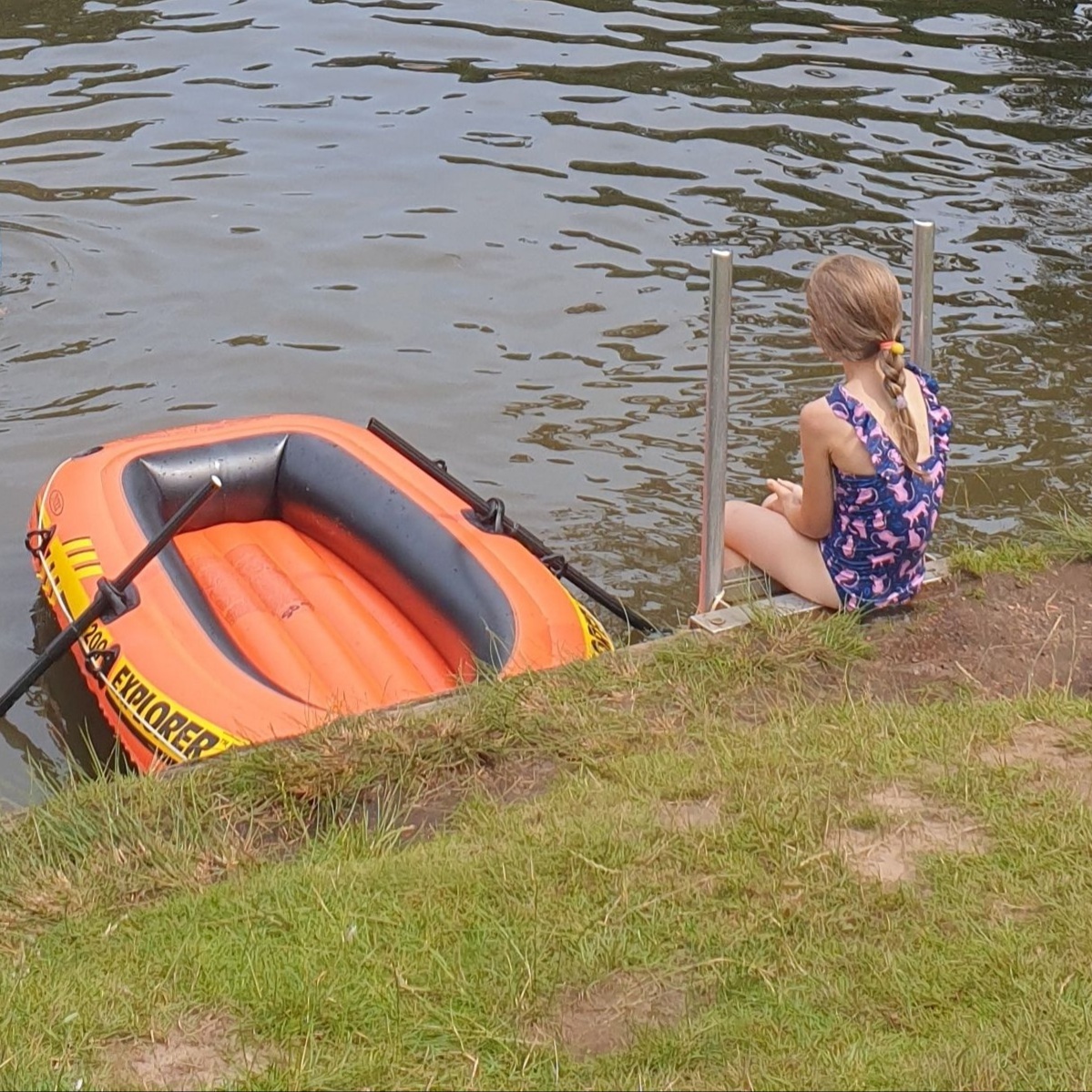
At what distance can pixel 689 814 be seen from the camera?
341 centimetres

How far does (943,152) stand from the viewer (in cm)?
1018

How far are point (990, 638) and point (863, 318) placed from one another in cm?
93

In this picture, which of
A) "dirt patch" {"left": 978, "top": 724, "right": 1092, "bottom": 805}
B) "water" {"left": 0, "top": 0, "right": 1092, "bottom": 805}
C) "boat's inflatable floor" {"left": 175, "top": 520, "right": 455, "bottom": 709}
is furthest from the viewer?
"water" {"left": 0, "top": 0, "right": 1092, "bottom": 805}

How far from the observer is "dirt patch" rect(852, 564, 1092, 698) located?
161 inches

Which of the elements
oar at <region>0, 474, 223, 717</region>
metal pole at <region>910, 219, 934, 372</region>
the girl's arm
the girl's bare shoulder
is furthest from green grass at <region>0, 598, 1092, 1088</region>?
metal pole at <region>910, 219, 934, 372</region>

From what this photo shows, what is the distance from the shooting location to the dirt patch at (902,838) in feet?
10.5

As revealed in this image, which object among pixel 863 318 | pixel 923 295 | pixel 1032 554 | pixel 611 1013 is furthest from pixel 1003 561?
pixel 611 1013

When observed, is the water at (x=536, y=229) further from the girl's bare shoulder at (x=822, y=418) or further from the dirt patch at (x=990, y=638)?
the girl's bare shoulder at (x=822, y=418)

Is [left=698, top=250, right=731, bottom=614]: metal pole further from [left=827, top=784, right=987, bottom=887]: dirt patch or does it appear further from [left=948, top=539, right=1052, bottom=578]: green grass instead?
[left=827, top=784, right=987, bottom=887]: dirt patch

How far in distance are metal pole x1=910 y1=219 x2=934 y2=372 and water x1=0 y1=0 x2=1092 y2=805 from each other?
1.68m

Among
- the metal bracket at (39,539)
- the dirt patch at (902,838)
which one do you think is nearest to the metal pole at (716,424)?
the dirt patch at (902,838)

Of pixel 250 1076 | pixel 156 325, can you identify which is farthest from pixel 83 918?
pixel 156 325

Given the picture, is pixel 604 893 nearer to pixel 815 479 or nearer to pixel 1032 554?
pixel 815 479

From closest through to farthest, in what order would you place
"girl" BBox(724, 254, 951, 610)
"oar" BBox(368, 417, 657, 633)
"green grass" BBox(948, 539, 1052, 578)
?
"girl" BBox(724, 254, 951, 610) → "green grass" BBox(948, 539, 1052, 578) → "oar" BBox(368, 417, 657, 633)
